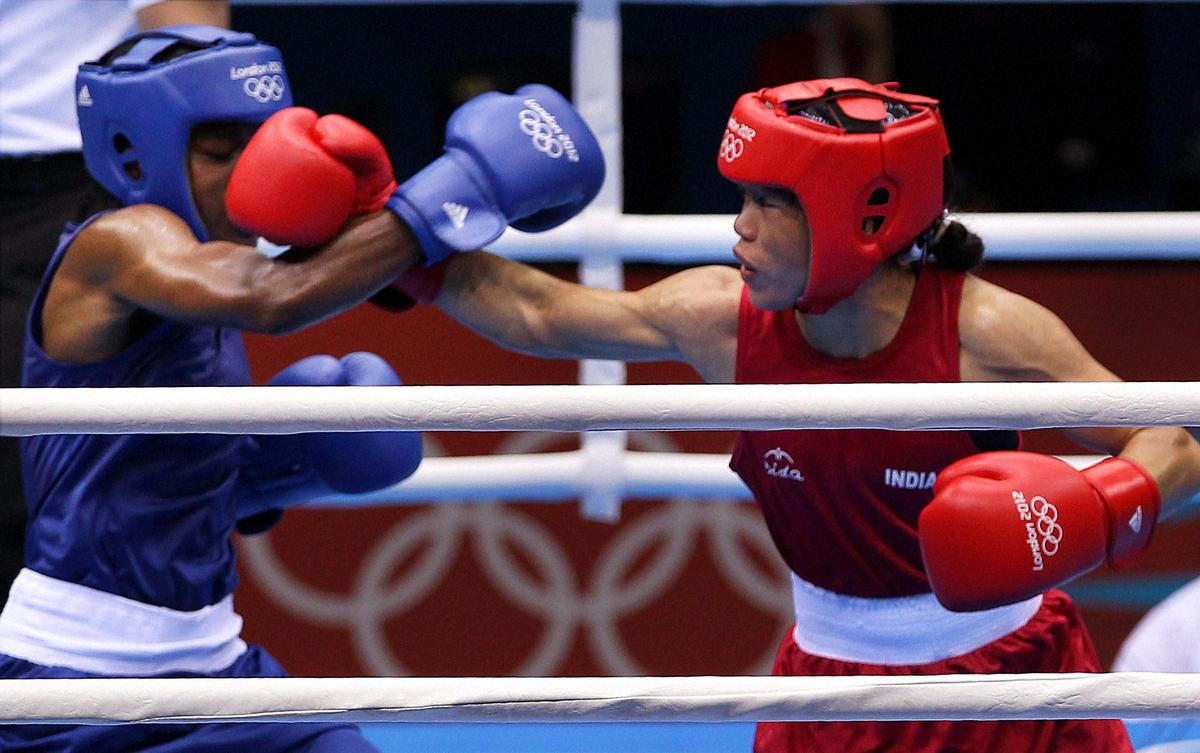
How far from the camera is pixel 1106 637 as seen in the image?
4.77 meters

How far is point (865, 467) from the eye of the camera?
2264mm

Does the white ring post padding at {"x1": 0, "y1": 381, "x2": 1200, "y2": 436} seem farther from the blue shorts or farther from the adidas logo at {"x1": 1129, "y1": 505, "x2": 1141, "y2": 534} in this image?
the blue shorts

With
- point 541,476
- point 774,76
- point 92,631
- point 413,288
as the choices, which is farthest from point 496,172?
point 774,76

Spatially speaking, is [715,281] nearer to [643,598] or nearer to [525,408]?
[525,408]

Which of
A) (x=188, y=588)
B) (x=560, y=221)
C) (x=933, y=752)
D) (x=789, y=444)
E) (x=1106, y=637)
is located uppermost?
(x=560, y=221)

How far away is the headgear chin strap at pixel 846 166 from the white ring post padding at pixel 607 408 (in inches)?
21.0

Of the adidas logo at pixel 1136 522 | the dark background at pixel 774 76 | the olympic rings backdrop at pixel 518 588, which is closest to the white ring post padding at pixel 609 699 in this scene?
the adidas logo at pixel 1136 522

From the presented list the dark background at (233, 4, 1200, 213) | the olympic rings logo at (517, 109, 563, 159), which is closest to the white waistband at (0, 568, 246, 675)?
the olympic rings logo at (517, 109, 563, 159)

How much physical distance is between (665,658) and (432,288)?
2363 millimetres

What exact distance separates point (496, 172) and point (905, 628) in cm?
78

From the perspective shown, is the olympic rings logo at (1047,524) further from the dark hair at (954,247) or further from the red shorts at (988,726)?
the dark hair at (954,247)

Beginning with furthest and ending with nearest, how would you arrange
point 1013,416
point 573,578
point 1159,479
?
point 573,578 → point 1159,479 → point 1013,416

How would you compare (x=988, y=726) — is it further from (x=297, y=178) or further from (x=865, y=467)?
(x=297, y=178)

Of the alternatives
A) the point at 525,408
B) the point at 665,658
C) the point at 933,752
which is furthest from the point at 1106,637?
the point at 525,408
